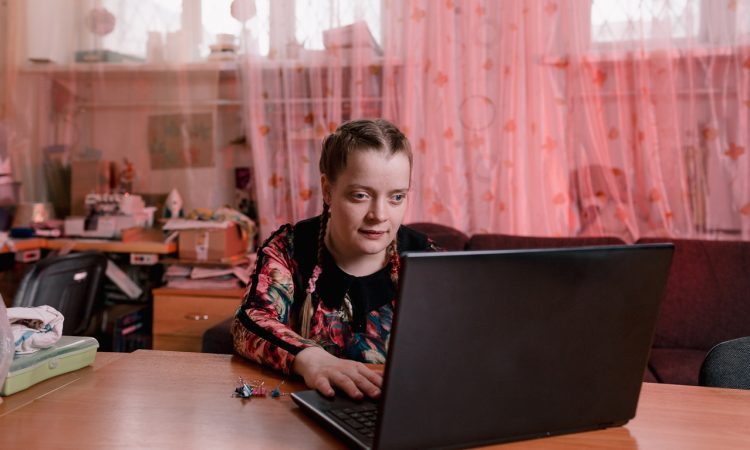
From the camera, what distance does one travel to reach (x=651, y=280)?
2.81 ft

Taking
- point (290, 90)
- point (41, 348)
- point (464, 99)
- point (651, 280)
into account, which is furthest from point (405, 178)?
point (290, 90)

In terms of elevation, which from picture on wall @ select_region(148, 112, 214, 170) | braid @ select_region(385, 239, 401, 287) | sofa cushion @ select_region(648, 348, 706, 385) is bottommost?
sofa cushion @ select_region(648, 348, 706, 385)

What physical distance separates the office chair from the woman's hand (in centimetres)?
129

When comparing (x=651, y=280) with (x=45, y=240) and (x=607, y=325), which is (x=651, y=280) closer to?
(x=607, y=325)

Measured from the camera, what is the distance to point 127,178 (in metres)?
3.40

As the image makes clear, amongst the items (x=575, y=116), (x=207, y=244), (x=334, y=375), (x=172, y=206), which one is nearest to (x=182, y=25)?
(x=172, y=206)

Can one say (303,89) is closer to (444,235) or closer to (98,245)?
(444,235)

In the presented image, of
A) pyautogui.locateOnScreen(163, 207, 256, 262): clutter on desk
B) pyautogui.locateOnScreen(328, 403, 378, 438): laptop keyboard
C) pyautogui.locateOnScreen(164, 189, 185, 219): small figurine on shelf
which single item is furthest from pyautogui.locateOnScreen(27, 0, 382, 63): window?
pyautogui.locateOnScreen(328, 403, 378, 438): laptop keyboard

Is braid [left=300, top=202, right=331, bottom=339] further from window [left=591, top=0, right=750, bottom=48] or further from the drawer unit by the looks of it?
window [left=591, top=0, right=750, bottom=48]

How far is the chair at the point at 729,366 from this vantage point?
1227 mm

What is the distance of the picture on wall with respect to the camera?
335 cm

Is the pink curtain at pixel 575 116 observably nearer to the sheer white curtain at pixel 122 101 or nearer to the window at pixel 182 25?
the window at pixel 182 25

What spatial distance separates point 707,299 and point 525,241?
68 centimetres

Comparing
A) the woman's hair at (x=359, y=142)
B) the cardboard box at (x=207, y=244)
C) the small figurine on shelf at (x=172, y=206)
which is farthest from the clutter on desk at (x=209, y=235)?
the woman's hair at (x=359, y=142)
